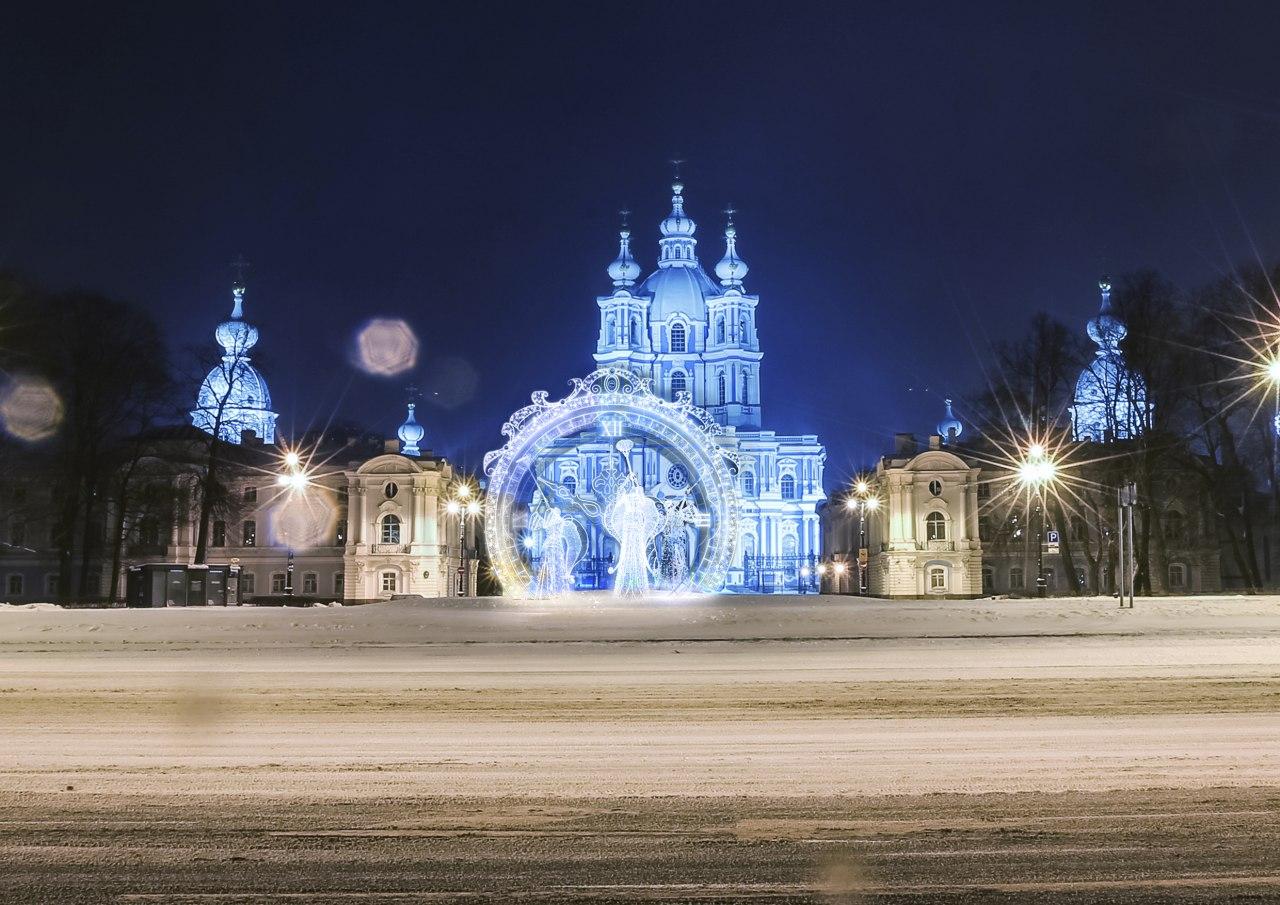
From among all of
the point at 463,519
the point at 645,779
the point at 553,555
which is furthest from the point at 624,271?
the point at 645,779

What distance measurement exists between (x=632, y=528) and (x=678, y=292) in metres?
72.3

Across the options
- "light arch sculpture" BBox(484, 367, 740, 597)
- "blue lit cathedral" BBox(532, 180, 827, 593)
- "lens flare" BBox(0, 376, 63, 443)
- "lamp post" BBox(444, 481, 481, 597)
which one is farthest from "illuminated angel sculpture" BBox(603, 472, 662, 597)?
"blue lit cathedral" BBox(532, 180, 827, 593)

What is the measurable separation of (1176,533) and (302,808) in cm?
6993

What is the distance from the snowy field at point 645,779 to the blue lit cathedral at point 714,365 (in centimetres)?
8657

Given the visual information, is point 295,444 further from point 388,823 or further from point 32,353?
point 388,823

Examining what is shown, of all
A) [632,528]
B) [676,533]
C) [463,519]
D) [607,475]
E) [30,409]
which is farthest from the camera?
[463,519]

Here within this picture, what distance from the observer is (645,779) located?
11945 mm

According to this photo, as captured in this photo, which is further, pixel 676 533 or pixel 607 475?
pixel 607 475

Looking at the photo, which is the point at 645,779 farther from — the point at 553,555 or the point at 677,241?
the point at 677,241

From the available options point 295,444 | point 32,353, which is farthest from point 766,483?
point 32,353

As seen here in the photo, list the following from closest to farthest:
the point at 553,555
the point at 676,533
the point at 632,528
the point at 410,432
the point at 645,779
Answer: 1. the point at 645,779
2. the point at 632,528
3. the point at 553,555
4. the point at 676,533
5. the point at 410,432

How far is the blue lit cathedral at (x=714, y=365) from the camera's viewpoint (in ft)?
375

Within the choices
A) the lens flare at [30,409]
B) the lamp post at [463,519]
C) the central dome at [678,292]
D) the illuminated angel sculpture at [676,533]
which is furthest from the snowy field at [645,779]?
the central dome at [678,292]

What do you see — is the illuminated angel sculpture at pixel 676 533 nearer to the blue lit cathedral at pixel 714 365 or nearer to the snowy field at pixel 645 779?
the snowy field at pixel 645 779
